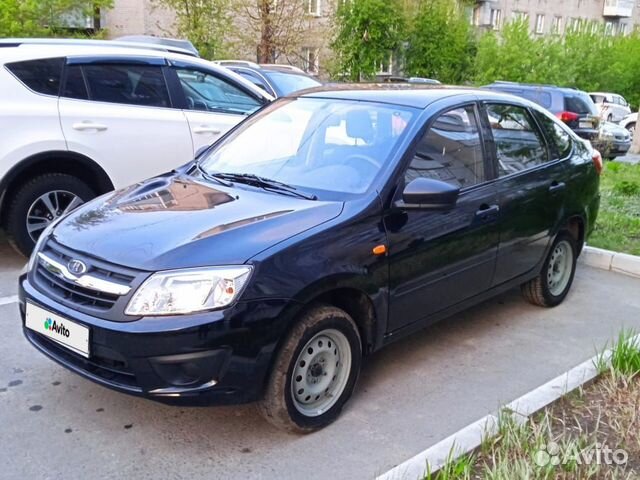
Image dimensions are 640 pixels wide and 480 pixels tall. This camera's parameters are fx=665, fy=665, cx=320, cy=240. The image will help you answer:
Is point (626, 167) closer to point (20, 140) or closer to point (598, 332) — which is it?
point (598, 332)

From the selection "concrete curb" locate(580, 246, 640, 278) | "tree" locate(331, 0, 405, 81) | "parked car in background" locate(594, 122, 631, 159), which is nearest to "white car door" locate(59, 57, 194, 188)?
"concrete curb" locate(580, 246, 640, 278)

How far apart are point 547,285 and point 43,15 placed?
22.8 metres

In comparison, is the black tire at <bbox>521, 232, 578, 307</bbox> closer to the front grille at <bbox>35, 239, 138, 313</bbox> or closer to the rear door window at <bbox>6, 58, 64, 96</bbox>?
the front grille at <bbox>35, 239, 138, 313</bbox>

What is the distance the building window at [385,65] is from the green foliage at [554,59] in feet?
13.2

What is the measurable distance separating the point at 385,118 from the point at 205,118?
122 inches

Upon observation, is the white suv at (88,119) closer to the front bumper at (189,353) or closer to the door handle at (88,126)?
the door handle at (88,126)

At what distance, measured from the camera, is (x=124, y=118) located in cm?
613

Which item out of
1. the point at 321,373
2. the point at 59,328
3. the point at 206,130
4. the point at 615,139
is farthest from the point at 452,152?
the point at 615,139

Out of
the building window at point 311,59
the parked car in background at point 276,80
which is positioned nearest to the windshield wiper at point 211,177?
the parked car in background at point 276,80

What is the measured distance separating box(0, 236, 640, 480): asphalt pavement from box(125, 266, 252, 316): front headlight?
0.77 meters

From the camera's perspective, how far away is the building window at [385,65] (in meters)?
31.1

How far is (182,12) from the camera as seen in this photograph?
26578 mm

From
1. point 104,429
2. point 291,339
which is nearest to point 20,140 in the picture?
point 104,429

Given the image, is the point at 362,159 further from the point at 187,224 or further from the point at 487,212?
the point at 187,224
